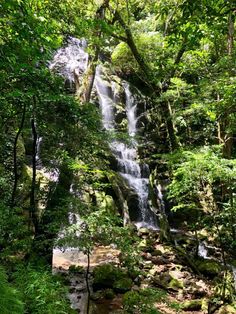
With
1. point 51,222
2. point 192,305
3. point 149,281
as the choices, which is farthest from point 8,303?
point 149,281

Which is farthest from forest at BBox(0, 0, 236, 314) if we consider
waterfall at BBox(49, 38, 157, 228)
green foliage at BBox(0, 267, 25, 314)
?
waterfall at BBox(49, 38, 157, 228)

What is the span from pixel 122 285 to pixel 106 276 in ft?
1.31

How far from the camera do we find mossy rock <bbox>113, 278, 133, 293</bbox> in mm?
6664

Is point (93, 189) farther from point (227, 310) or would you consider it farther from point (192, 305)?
point (227, 310)

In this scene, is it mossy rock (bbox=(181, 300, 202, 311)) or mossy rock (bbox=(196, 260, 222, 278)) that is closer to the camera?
mossy rock (bbox=(181, 300, 202, 311))

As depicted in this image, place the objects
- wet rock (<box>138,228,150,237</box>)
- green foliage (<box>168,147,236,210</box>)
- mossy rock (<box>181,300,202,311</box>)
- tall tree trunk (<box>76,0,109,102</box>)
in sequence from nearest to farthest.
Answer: mossy rock (<box>181,300,202,311</box>)
green foliage (<box>168,147,236,210</box>)
tall tree trunk (<box>76,0,109,102</box>)
wet rock (<box>138,228,150,237</box>)

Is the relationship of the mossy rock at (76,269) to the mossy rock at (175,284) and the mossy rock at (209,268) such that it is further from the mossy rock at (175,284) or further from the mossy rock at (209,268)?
the mossy rock at (209,268)

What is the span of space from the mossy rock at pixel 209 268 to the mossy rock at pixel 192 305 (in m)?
1.80

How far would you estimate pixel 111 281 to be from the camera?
22.5 feet

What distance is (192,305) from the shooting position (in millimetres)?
6480

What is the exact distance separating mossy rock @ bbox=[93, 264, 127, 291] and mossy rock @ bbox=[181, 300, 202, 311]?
147 centimetres

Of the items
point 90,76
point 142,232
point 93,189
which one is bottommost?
point 142,232

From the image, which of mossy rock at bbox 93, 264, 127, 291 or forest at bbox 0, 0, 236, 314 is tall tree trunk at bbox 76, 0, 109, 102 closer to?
forest at bbox 0, 0, 236, 314

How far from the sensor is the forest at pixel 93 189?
400cm
